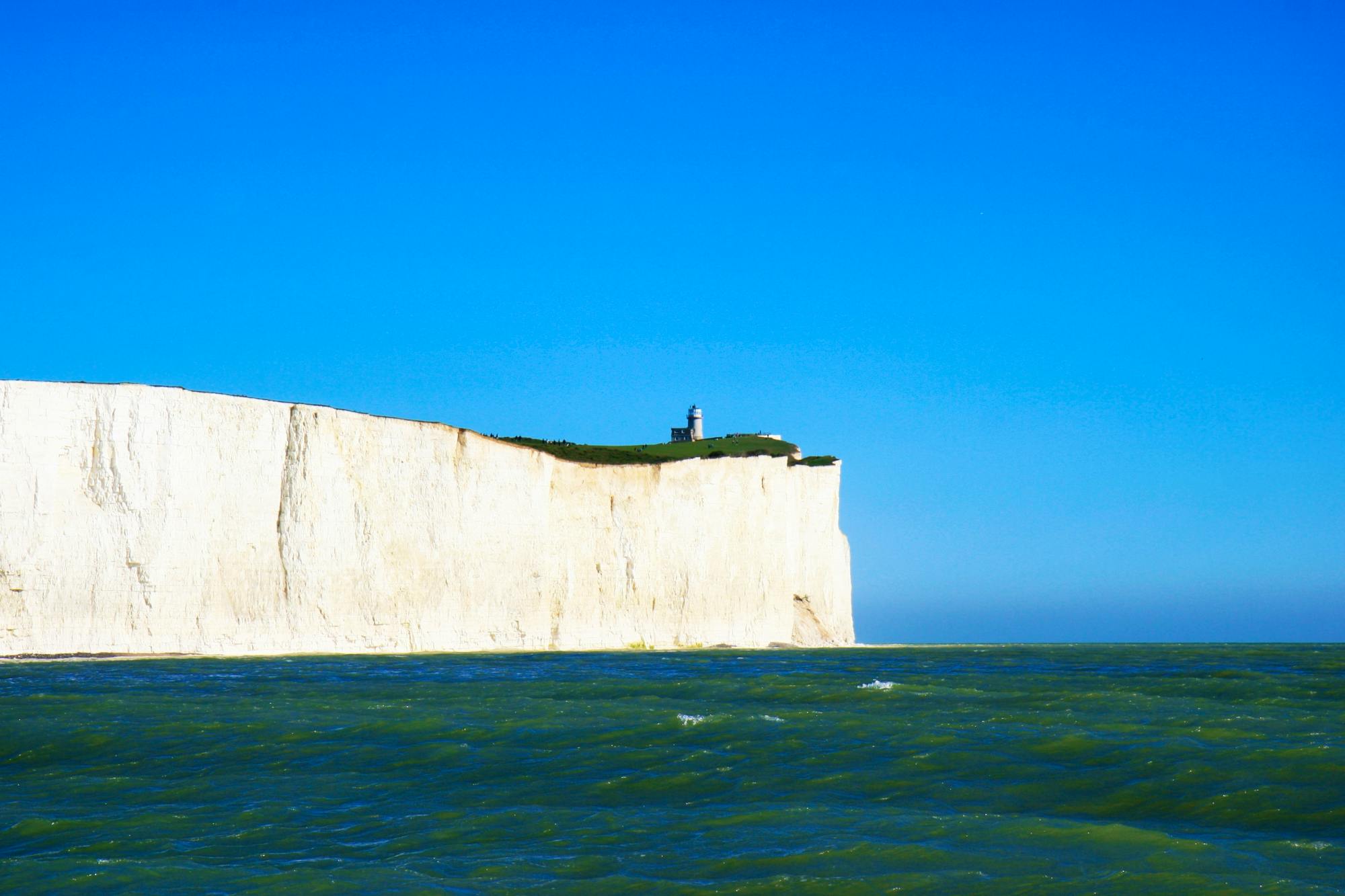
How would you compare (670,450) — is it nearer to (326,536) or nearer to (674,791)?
(326,536)

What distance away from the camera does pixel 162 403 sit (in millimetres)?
25969

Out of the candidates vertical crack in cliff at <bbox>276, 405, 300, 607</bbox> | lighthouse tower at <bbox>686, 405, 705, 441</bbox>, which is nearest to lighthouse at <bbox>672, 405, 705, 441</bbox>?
lighthouse tower at <bbox>686, 405, 705, 441</bbox>

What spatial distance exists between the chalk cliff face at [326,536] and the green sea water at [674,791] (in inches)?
404

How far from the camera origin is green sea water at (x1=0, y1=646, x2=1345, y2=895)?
6031mm

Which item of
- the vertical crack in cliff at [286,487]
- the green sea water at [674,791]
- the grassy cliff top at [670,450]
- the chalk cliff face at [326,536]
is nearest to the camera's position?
the green sea water at [674,791]

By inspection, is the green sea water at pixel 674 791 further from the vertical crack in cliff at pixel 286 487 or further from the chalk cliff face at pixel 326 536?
the vertical crack in cliff at pixel 286 487

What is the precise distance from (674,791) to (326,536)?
70.0ft

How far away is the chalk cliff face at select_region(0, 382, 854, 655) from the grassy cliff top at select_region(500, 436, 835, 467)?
1.40ft

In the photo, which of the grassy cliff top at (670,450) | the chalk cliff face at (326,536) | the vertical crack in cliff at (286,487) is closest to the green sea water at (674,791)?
the chalk cliff face at (326,536)

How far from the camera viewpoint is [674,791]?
825cm

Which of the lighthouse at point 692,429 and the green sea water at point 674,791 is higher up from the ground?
the lighthouse at point 692,429

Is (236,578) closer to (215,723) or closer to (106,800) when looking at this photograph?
(215,723)

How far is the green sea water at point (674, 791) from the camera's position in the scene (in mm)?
6031

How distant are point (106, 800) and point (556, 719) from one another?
4620 mm
